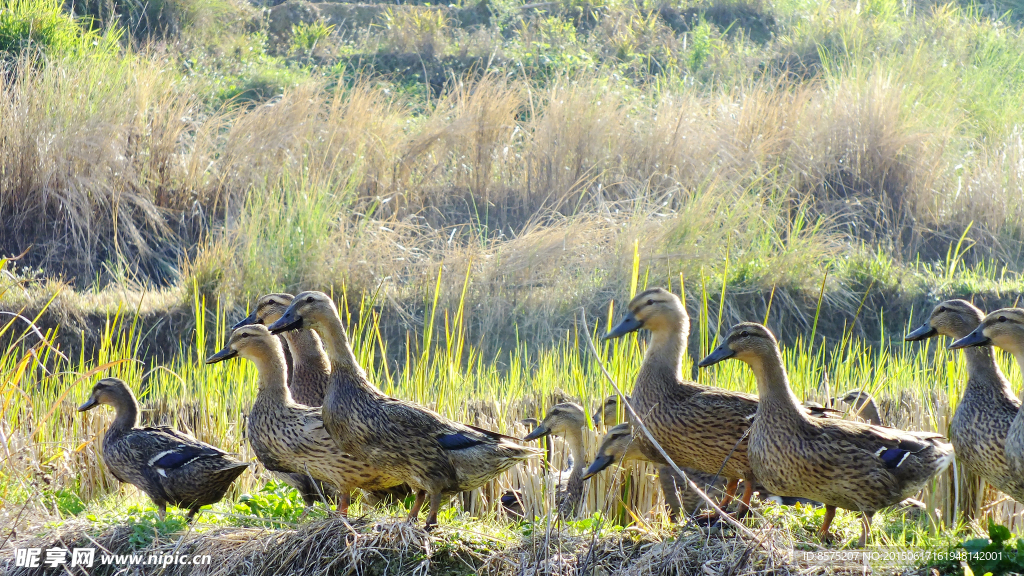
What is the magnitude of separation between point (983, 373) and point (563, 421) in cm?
173

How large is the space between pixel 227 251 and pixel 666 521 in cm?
578

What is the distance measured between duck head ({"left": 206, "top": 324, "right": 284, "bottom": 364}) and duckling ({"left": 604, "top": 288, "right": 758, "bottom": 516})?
1.43 m

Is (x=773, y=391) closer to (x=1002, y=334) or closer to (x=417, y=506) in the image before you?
(x=1002, y=334)

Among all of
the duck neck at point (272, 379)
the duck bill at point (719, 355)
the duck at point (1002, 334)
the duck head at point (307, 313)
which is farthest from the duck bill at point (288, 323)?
the duck at point (1002, 334)

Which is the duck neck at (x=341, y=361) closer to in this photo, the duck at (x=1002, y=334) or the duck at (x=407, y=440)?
the duck at (x=407, y=440)

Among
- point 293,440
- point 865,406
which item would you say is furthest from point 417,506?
point 865,406

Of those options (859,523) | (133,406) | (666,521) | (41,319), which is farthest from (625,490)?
(41,319)

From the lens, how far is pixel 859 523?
402 centimetres

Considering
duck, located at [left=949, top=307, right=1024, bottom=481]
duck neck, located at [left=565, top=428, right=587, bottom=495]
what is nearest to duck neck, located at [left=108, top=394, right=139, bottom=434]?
duck neck, located at [left=565, top=428, right=587, bottom=495]

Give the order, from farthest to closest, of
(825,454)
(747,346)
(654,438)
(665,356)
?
(665,356) → (654,438) → (747,346) → (825,454)

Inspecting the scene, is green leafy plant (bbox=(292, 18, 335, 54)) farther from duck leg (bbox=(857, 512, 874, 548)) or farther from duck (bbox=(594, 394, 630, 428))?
duck leg (bbox=(857, 512, 874, 548))

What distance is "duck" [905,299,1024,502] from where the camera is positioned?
365cm

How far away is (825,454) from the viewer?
3506 millimetres

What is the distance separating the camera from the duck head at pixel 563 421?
4.54 meters
